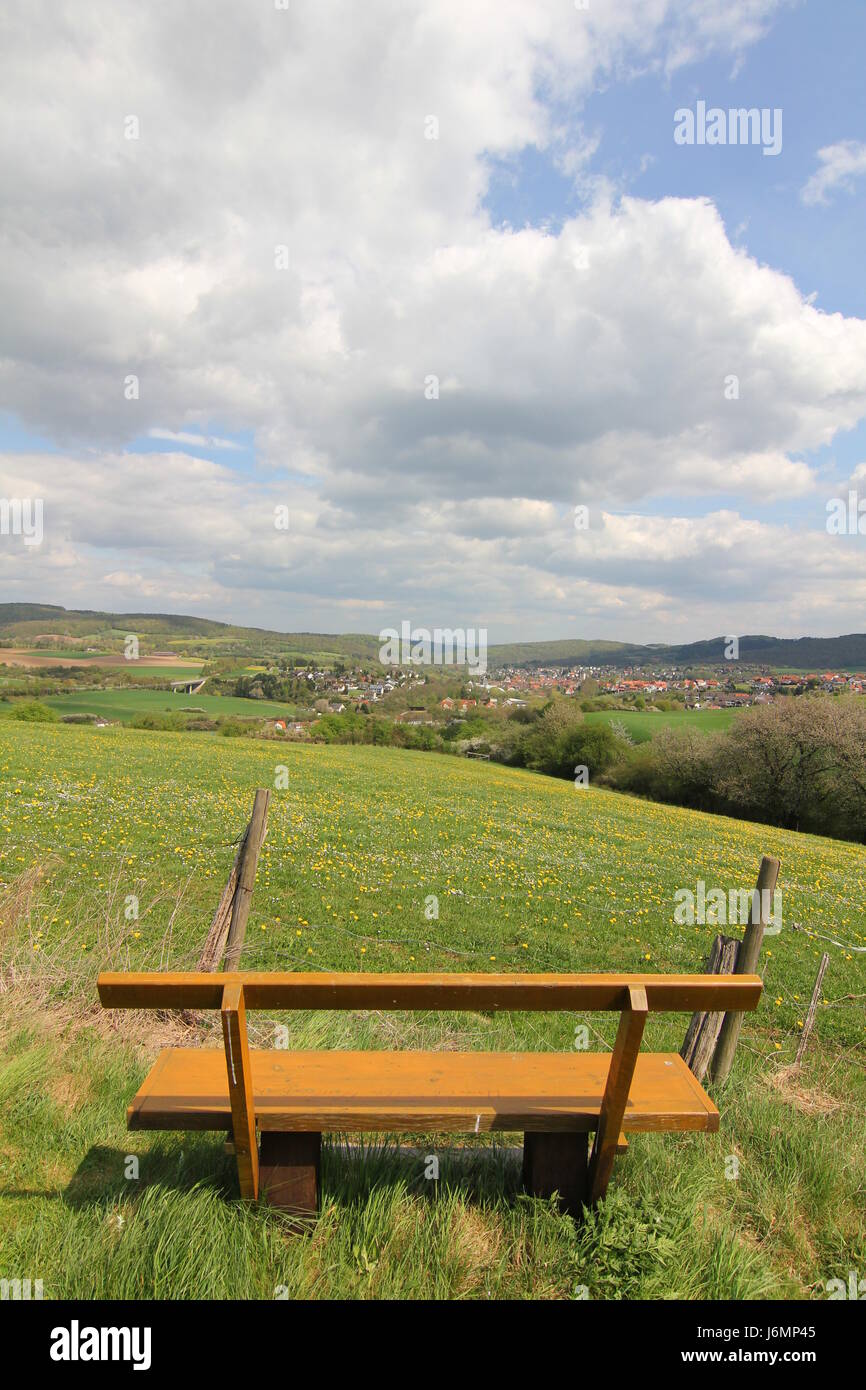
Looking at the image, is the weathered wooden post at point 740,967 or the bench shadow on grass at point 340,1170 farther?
the weathered wooden post at point 740,967

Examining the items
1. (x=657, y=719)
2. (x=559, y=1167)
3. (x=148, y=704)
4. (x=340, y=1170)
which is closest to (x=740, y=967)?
(x=559, y=1167)

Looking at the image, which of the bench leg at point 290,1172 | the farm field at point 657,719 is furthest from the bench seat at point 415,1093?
the farm field at point 657,719

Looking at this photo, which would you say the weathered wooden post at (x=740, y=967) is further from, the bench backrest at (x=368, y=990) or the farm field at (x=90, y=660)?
the farm field at (x=90, y=660)

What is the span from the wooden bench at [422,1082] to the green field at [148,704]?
187 ft

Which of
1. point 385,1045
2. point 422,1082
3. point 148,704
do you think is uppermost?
point 422,1082

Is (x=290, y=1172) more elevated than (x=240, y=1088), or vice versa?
(x=240, y=1088)

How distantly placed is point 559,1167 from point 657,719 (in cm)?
7238

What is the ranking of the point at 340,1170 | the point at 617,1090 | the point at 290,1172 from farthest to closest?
the point at 340,1170 → the point at 290,1172 → the point at 617,1090

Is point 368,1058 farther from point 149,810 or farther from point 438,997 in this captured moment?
point 149,810

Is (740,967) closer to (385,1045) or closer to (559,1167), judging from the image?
(559,1167)

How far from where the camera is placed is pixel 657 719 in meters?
71.5

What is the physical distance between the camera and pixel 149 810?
46.1 ft

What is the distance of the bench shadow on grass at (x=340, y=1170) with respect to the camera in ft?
9.41

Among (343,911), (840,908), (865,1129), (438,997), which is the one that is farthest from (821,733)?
(438,997)
